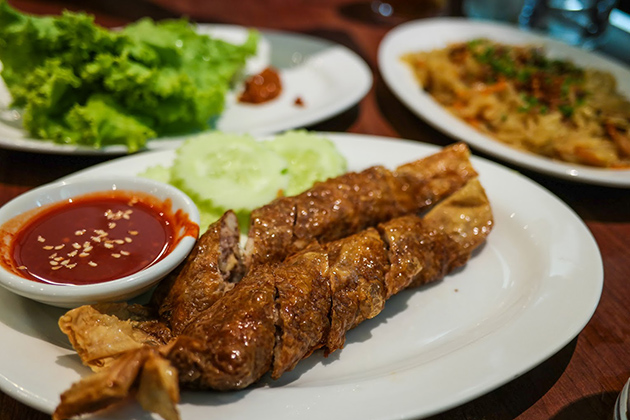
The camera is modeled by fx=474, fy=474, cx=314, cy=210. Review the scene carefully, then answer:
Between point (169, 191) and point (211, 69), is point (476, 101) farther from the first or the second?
point (169, 191)

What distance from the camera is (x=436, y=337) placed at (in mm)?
2703

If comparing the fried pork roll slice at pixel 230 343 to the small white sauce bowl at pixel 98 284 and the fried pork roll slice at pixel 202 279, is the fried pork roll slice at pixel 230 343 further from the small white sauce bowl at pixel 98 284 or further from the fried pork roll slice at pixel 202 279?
the small white sauce bowl at pixel 98 284

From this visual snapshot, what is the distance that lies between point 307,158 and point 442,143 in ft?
5.40

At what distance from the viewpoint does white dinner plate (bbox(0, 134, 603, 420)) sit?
203 cm

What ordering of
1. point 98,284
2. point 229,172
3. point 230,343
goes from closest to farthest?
point 230,343 < point 98,284 < point 229,172

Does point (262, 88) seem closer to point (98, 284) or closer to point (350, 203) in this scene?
point (350, 203)

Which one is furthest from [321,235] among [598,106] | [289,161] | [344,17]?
[344,17]

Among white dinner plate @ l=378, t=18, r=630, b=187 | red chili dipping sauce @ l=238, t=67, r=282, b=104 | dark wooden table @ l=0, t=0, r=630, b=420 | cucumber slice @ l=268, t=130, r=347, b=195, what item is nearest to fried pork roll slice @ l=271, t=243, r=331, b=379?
dark wooden table @ l=0, t=0, r=630, b=420

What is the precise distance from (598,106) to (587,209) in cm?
165

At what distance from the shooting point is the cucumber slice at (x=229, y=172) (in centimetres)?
321

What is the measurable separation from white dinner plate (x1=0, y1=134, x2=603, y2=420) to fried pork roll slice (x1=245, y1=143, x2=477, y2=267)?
450mm

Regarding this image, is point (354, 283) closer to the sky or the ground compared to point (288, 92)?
closer to the sky

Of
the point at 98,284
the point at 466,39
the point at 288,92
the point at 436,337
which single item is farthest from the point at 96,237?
the point at 466,39

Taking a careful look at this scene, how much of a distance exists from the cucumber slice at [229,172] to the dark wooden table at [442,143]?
3.62 ft
